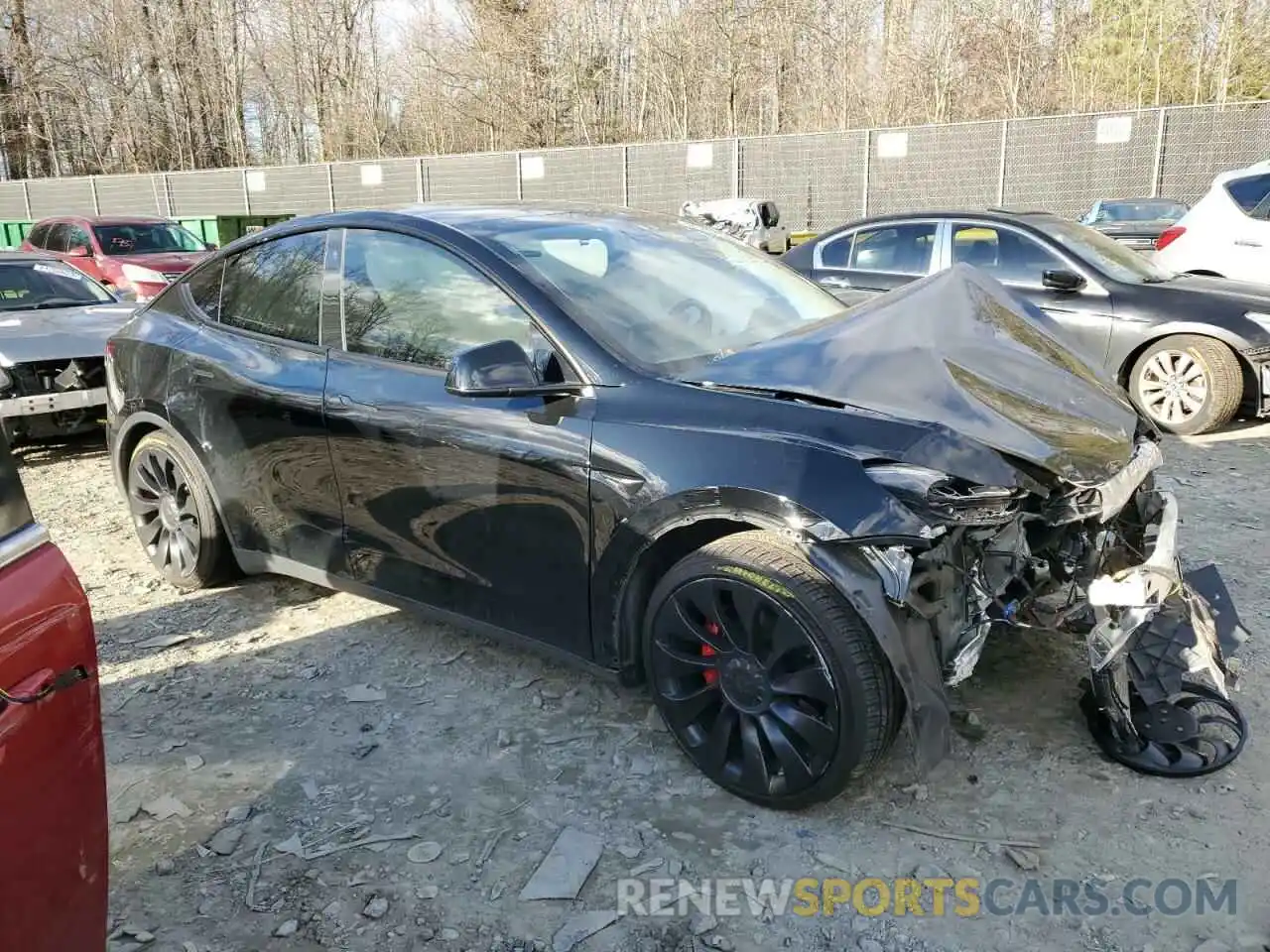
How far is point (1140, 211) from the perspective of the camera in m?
15.7

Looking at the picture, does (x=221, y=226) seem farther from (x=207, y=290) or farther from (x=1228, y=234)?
(x=1228, y=234)

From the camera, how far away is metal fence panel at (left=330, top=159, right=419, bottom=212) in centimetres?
2500

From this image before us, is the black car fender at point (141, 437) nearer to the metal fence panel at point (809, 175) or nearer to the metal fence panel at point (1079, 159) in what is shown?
the metal fence panel at point (1079, 159)

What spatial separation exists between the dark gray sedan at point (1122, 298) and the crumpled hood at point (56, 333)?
5.26 meters

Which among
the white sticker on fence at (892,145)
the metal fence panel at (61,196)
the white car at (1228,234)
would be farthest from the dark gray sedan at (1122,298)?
the metal fence panel at (61,196)

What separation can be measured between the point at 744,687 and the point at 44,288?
754cm

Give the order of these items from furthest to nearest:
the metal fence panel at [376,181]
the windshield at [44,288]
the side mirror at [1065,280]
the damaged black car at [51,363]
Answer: the metal fence panel at [376,181]
the windshield at [44,288]
the side mirror at [1065,280]
the damaged black car at [51,363]

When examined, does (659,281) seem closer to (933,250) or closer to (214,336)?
(214,336)

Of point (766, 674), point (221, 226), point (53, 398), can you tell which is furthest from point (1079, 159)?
point (766, 674)

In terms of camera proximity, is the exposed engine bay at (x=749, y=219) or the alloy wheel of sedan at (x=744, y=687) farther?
the exposed engine bay at (x=749, y=219)

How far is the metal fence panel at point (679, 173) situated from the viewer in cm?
2164

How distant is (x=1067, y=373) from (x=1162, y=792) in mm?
1303

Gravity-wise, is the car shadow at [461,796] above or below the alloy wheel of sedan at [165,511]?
below

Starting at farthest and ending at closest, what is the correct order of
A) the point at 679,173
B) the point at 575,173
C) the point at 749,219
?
the point at 575,173
the point at 679,173
the point at 749,219
